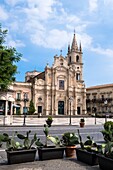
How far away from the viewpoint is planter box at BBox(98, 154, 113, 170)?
614cm

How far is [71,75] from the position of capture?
69.8m

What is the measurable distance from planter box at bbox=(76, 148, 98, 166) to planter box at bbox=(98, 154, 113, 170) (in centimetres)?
48

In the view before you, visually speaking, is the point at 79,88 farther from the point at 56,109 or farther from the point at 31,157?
the point at 31,157

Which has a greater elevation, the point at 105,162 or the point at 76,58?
the point at 76,58

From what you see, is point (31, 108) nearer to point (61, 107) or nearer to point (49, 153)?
point (61, 107)

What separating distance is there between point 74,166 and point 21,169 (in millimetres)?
1683

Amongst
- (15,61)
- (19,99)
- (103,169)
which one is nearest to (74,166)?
(103,169)

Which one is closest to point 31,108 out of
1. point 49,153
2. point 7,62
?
point 7,62

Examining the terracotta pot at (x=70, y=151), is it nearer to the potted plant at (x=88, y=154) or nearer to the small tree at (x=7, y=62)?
the potted plant at (x=88, y=154)

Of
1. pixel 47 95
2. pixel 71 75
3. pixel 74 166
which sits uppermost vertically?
pixel 71 75

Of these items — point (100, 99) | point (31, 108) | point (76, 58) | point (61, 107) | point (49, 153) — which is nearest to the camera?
point (49, 153)

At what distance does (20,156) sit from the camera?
7.21 m

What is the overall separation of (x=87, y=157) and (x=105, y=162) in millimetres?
1036

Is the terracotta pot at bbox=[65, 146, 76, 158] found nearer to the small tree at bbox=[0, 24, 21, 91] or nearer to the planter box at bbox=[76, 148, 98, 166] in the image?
the planter box at bbox=[76, 148, 98, 166]
